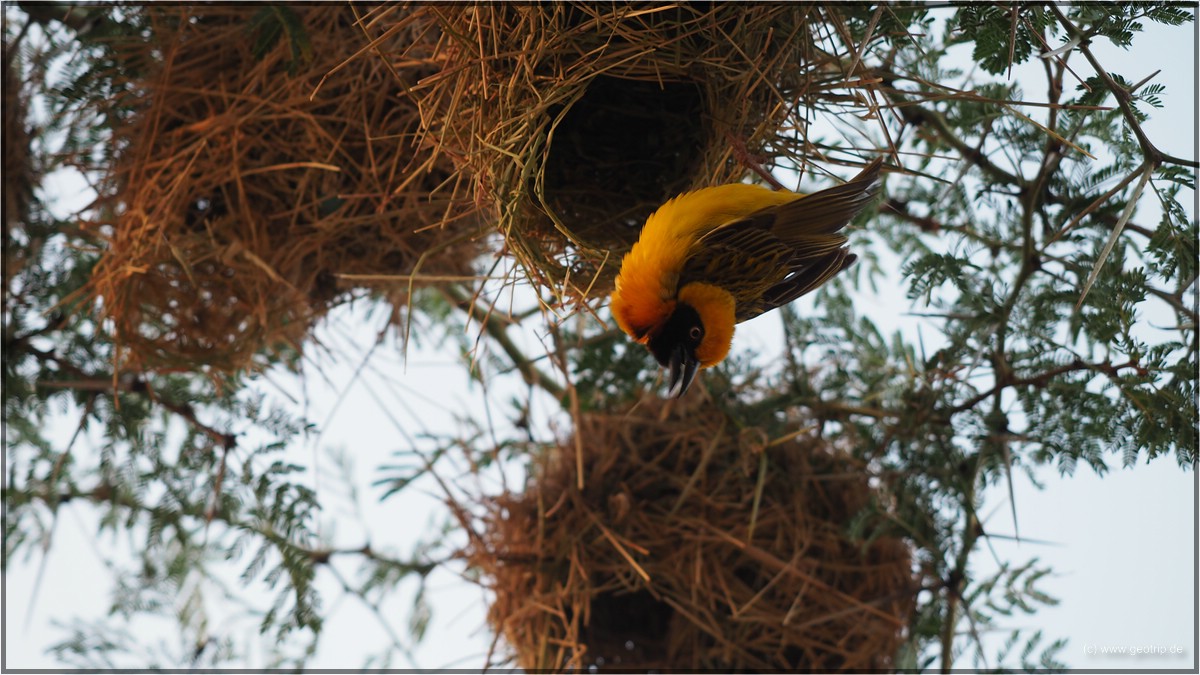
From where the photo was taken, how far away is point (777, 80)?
4.93 feet

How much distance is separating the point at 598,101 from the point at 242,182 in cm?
75

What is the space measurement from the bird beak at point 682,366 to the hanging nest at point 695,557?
70cm

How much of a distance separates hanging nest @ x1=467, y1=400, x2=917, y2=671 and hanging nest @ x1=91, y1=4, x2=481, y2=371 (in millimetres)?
583

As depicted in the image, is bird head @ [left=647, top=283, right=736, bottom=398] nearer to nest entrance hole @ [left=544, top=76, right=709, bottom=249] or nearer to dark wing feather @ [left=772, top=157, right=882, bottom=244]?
dark wing feather @ [left=772, top=157, right=882, bottom=244]

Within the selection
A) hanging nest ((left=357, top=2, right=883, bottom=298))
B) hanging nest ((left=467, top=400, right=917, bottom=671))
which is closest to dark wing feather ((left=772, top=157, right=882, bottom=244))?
hanging nest ((left=357, top=2, right=883, bottom=298))

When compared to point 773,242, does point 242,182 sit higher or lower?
higher

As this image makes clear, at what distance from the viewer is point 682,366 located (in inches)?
56.8

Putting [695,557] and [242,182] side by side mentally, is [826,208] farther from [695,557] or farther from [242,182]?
[242,182]

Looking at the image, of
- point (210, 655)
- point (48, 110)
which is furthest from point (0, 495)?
point (48, 110)

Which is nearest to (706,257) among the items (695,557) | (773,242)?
(773,242)

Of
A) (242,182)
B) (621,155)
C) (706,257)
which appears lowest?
(706,257)

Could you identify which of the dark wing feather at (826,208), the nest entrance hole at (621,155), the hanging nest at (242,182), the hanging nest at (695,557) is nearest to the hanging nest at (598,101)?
the nest entrance hole at (621,155)

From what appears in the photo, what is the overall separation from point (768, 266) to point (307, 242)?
0.95 meters

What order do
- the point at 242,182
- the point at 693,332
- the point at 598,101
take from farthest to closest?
the point at 242,182 < the point at 598,101 < the point at 693,332
